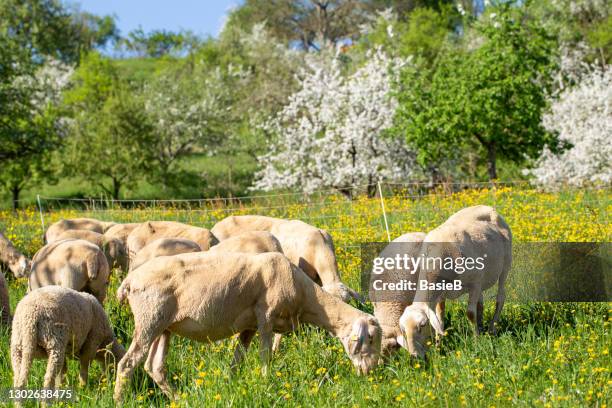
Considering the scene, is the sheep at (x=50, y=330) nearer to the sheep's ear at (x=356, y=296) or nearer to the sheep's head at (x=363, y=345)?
the sheep's head at (x=363, y=345)

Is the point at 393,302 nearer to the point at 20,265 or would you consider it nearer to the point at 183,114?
the point at 20,265

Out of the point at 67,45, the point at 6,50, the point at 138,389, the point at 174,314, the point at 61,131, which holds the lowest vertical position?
the point at 138,389

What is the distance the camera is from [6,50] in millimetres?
23484

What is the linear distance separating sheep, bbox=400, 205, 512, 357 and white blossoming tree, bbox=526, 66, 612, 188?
12208 millimetres

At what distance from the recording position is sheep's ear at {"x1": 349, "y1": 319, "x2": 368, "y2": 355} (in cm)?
693

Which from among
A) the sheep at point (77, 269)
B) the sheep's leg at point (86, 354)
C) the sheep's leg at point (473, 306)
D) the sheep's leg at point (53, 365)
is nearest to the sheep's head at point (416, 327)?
the sheep's leg at point (473, 306)

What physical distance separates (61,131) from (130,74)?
103ft

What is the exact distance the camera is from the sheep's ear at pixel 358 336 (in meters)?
6.93

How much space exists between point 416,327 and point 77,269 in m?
4.14

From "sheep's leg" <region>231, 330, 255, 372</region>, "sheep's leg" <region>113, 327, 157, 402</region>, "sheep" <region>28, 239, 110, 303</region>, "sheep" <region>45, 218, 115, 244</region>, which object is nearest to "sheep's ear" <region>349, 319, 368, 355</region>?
"sheep's leg" <region>231, 330, 255, 372</region>

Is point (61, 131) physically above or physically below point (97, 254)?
above

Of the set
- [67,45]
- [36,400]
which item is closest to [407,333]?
[36,400]

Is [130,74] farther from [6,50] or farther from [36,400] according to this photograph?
[36,400]

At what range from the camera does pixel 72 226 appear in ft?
42.1
